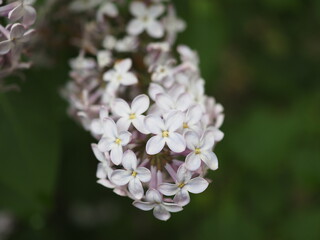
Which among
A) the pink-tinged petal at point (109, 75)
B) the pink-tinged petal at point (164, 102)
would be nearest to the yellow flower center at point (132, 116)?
the pink-tinged petal at point (164, 102)

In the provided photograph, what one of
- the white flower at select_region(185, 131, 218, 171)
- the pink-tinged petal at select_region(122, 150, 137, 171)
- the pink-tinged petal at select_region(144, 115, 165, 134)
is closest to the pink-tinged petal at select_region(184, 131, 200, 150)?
the white flower at select_region(185, 131, 218, 171)

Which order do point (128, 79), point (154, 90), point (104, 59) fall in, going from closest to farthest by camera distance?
point (154, 90), point (128, 79), point (104, 59)

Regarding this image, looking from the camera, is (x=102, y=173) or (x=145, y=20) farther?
(x=145, y=20)

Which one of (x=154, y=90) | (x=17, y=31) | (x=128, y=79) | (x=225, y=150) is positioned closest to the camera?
(x=17, y=31)

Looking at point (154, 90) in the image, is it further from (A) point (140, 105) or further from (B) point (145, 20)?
(B) point (145, 20)

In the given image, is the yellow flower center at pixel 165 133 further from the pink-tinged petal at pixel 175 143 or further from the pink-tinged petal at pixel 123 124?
the pink-tinged petal at pixel 123 124

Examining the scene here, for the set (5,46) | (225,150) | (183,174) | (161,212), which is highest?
(5,46)

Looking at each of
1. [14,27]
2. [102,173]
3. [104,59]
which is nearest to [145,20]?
[104,59]
